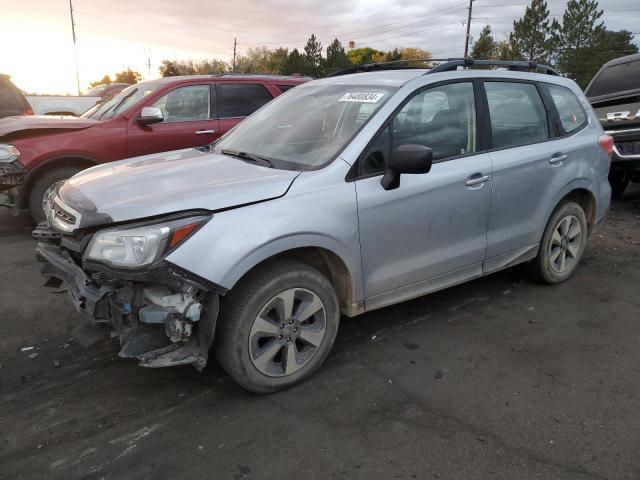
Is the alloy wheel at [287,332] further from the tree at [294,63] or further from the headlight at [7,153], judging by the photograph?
the tree at [294,63]

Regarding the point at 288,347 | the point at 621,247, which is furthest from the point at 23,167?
the point at 621,247

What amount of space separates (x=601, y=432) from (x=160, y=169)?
2919 mm

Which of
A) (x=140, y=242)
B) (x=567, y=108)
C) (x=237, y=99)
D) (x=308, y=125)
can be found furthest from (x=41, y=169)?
(x=567, y=108)

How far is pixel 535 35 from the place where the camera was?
158 feet

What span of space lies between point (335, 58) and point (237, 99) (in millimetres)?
52644

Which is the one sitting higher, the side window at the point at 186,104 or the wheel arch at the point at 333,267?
the side window at the point at 186,104

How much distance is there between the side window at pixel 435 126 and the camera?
3309 millimetres

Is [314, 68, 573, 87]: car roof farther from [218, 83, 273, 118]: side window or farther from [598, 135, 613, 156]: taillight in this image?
[218, 83, 273, 118]: side window

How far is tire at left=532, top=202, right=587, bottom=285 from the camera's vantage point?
4457 mm

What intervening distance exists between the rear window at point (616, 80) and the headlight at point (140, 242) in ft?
24.3

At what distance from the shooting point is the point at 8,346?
3.62 m

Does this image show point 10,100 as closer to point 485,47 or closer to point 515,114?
point 515,114

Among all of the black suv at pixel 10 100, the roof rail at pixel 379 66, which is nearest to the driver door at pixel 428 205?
the roof rail at pixel 379 66

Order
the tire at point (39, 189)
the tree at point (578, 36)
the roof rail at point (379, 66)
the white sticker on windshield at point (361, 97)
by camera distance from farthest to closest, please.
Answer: the tree at point (578, 36)
the tire at point (39, 189)
the roof rail at point (379, 66)
the white sticker on windshield at point (361, 97)
